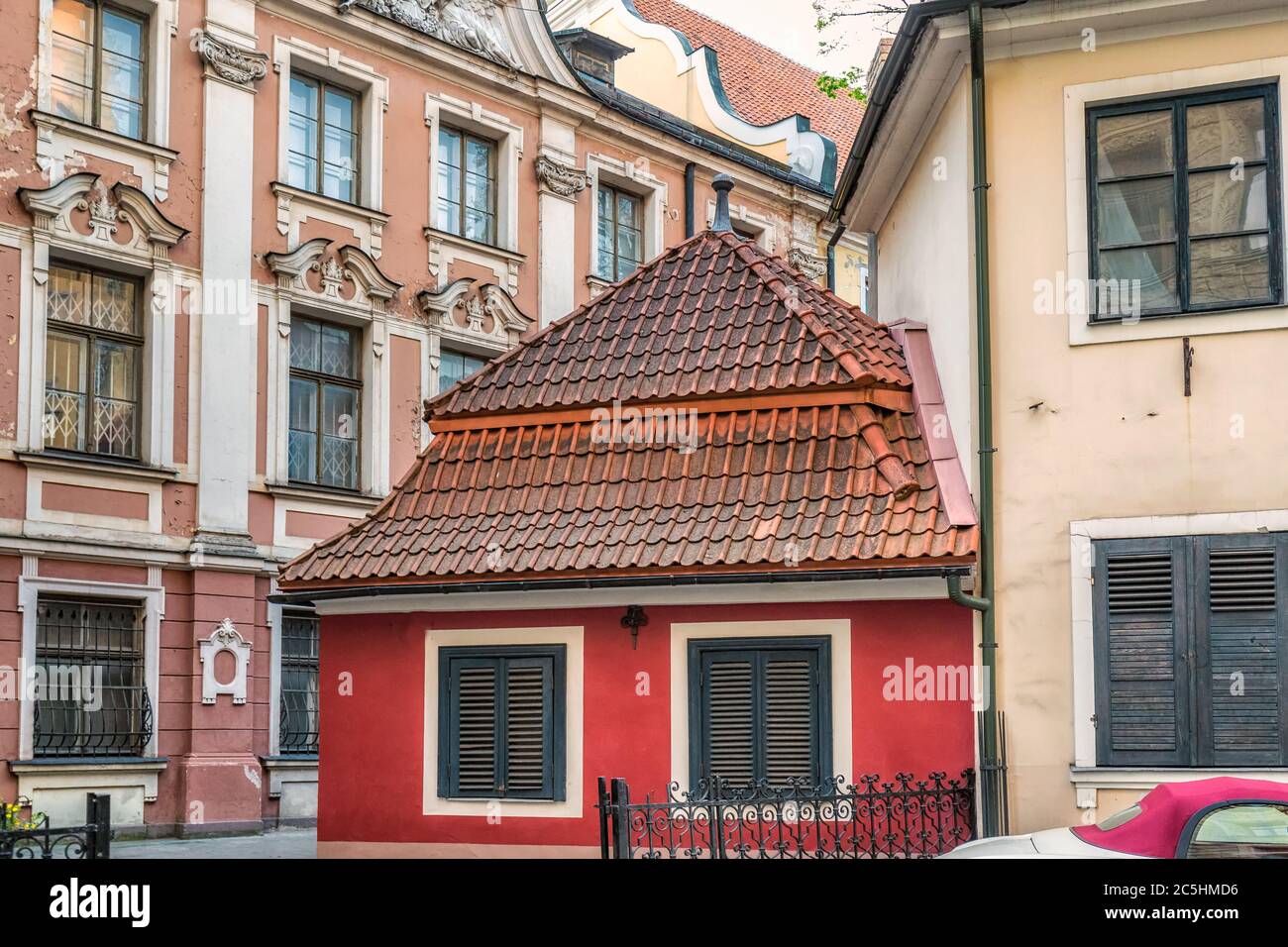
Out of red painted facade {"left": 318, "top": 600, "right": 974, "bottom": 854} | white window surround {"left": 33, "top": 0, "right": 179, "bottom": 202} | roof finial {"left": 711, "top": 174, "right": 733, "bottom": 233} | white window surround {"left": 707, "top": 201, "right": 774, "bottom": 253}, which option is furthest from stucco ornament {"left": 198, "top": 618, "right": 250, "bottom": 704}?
white window surround {"left": 707, "top": 201, "right": 774, "bottom": 253}

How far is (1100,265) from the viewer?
40.5ft

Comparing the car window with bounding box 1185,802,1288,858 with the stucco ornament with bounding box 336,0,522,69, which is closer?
the car window with bounding box 1185,802,1288,858

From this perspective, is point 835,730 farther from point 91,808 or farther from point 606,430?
point 91,808

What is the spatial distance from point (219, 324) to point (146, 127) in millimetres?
2774

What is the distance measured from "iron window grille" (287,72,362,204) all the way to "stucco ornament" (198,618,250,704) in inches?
263

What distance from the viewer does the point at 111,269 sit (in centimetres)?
2152

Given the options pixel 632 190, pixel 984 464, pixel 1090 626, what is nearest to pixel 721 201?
pixel 984 464

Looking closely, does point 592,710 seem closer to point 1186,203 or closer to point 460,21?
point 1186,203

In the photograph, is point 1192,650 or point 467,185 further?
point 467,185

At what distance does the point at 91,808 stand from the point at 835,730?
5520mm

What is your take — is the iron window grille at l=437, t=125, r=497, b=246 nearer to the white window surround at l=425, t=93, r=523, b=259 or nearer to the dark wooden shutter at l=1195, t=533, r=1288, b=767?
the white window surround at l=425, t=93, r=523, b=259

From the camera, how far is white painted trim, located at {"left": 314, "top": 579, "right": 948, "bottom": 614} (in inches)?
496

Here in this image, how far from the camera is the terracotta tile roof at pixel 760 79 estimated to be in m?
37.6

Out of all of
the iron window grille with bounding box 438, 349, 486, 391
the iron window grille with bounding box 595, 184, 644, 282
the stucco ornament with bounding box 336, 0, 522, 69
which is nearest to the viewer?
the stucco ornament with bounding box 336, 0, 522, 69
